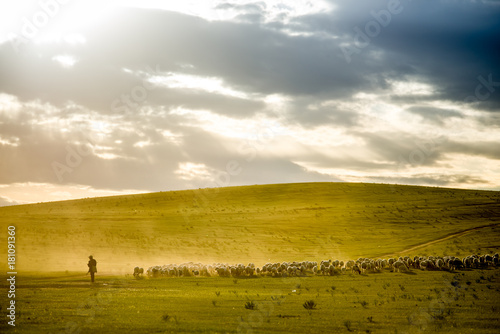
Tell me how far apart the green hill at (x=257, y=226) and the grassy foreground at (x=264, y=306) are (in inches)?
753

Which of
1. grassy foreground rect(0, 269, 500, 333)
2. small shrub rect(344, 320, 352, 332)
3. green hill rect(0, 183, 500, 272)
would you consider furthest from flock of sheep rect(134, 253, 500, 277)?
small shrub rect(344, 320, 352, 332)

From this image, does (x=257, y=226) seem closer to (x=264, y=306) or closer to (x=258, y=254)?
(x=258, y=254)

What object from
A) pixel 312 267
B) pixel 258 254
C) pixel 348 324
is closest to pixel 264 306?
pixel 348 324

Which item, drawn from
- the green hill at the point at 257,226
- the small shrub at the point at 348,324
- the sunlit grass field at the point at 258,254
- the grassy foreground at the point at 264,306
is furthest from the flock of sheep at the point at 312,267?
the small shrub at the point at 348,324

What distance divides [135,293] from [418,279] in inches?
810

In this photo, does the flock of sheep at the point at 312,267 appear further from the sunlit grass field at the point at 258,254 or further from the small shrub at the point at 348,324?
the small shrub at the point at 348,324

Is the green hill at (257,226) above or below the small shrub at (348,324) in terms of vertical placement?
above

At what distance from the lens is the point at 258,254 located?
57.2 meters

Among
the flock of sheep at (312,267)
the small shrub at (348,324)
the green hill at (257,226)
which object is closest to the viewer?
the small shrub at (348,324)

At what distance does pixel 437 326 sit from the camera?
1766 cm

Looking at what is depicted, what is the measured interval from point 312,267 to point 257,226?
28.5 meters

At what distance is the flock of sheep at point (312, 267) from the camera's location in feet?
132

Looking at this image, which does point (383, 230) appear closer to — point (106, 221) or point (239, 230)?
point (239, 230)

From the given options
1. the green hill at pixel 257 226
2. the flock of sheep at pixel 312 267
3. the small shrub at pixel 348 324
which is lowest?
the flock of sheep at pixel 312 267
